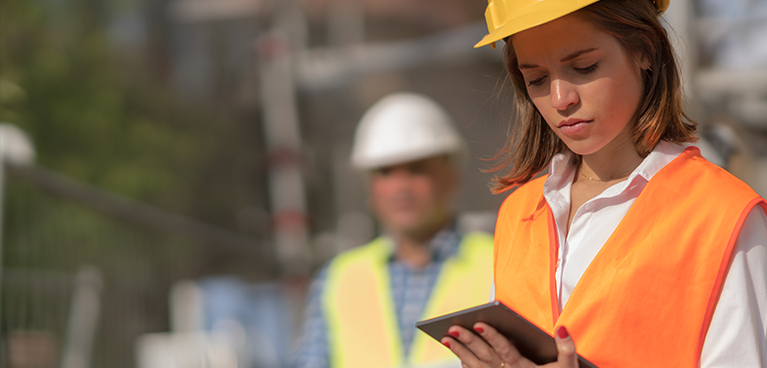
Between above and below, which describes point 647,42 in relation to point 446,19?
below

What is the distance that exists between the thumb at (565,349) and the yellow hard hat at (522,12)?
0.57 meters

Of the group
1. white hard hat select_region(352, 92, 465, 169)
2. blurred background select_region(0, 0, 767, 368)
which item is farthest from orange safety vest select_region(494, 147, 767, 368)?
white hard hat select_region(352, 92, 465, 169)

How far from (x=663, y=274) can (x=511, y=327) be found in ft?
0.95

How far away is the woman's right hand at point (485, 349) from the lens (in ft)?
4.60

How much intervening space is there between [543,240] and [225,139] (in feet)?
41.4

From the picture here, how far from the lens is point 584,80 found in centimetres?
144

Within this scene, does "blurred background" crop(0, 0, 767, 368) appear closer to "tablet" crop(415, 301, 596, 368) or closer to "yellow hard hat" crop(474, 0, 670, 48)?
"yellow hard hat" crop(474, 0, 670, 48)

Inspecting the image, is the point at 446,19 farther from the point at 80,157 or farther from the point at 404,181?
the point at 404,181

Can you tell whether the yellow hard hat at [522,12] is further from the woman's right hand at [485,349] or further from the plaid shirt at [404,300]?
the plaid shirt at [404,300]

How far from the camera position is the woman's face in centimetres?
142

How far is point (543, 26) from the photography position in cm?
145

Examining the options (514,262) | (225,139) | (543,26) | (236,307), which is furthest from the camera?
(225,139)

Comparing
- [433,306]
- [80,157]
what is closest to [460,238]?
[433,306]

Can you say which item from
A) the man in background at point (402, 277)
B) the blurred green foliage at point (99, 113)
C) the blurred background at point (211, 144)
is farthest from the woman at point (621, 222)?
the blurred green foliage at point (99, 113)
